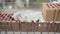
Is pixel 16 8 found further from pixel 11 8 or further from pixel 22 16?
pixel 22 16

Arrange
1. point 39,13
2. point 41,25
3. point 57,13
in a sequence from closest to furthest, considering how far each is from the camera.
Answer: point 41,25
point 57,13
point 39,13

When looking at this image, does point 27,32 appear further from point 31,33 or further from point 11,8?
point 11,8

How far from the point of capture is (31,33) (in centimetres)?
73

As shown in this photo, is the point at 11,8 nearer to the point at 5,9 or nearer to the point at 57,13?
the point at 5,9

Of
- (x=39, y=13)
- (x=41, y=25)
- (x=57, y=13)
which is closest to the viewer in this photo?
(x=41, y=25)

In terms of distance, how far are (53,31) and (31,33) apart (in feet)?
0.42

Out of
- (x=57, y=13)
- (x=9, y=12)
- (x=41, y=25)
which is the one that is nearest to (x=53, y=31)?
(x=41, y=25)

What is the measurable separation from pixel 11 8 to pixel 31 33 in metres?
0.42

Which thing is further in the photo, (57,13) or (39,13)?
(39,13)

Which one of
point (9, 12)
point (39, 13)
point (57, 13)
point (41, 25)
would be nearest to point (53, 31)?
point (41, 25)

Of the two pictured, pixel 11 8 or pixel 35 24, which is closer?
pixel 35 24

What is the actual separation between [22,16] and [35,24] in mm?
276

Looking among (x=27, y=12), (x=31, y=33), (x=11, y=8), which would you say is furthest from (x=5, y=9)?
(x=31, y=33)

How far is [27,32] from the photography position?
2.31ft
